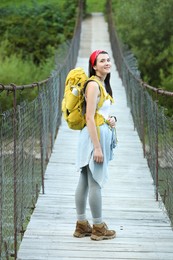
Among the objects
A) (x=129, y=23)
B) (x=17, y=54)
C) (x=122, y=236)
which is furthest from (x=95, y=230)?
(x=17, y=54)

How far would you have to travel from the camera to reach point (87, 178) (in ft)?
20.1

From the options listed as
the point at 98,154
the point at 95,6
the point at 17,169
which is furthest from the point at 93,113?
the point at 95,6

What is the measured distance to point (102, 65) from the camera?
19.7 feet

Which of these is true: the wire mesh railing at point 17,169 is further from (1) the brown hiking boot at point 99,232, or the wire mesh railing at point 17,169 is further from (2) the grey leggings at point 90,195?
(1) the brown hiking boot at point 99,232

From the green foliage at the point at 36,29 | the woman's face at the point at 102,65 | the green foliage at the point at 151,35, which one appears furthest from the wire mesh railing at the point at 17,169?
the green foliage at the point at 36,29

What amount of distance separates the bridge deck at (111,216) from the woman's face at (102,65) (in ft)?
4.09

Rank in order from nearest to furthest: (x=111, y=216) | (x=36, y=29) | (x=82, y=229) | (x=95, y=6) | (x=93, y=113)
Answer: (x=93, y=113) → (x=82, y=229) → (x=111, y=216) → (x=36, y=29) → (x=95, y=6)

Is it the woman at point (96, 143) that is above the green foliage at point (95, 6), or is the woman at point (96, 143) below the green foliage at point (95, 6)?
above

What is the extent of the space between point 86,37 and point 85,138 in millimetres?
25583

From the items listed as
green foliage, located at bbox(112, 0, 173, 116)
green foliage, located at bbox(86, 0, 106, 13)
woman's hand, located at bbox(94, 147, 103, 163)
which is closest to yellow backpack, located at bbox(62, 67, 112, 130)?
woman's hand, located at bbox(94, 147, 103, 163)

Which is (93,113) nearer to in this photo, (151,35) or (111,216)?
(111,216)

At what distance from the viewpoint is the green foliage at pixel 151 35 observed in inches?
982

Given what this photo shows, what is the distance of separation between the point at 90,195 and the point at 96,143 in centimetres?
41

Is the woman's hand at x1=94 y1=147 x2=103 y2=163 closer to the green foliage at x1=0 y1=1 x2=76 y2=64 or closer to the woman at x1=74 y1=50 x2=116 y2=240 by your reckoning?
the woman at x1=74 y1=50 x2=116 y2=240
